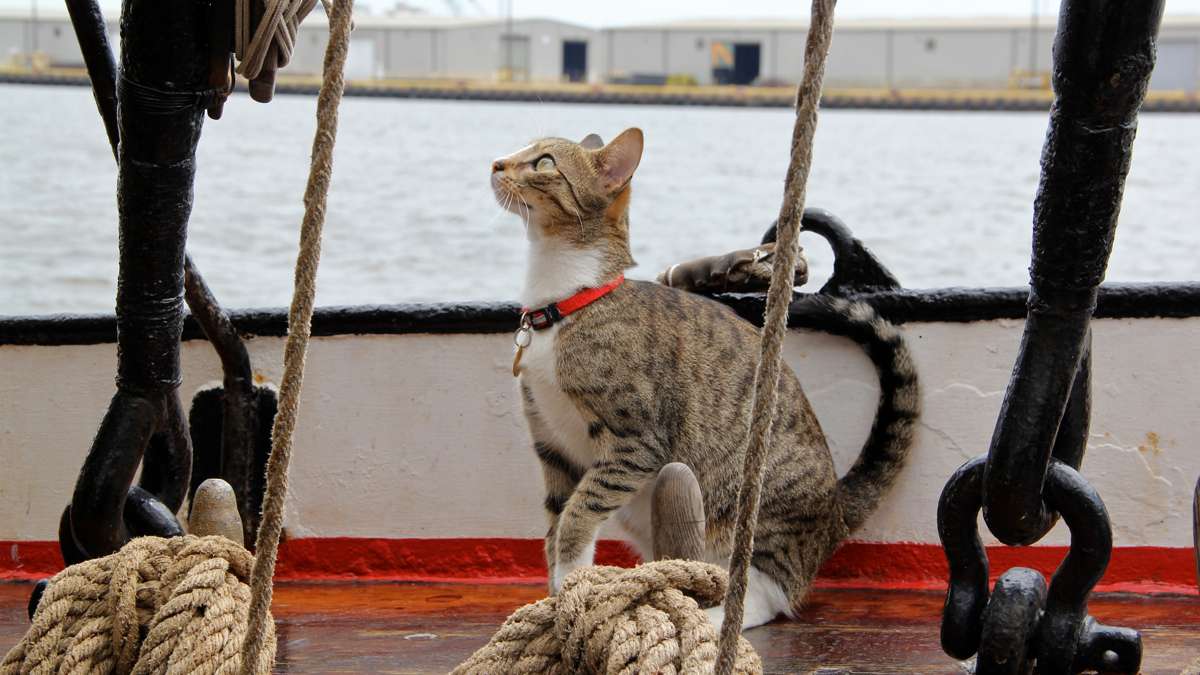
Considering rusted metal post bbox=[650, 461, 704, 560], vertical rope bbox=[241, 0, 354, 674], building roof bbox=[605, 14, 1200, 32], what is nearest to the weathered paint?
rusted metal post bbox=[650, 461, 704, 560]

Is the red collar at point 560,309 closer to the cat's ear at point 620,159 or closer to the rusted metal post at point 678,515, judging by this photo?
the cat's ear at point 620,159

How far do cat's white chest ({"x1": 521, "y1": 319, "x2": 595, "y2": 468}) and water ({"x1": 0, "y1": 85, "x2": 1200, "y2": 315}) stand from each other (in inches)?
26.3

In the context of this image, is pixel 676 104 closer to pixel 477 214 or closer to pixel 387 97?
pixel 387 97

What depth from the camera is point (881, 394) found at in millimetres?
2799

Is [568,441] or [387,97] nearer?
[568,441]

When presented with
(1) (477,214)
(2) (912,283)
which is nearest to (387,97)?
(1) (477,214)

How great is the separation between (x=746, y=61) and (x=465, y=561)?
4666 centimetres

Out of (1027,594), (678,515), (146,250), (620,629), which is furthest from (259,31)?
(1027,594)

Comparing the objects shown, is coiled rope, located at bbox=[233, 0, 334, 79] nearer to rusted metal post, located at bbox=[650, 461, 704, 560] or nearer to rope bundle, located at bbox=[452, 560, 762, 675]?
rope bundle, located at bbox=[452, 560, 762, 675]

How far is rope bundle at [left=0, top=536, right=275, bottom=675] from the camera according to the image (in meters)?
1.37

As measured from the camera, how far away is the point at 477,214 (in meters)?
21.2

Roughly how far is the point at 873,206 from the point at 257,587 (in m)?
22.7

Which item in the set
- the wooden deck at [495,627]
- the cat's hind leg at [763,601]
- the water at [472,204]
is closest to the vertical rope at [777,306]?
the wooden deck at [495,627]

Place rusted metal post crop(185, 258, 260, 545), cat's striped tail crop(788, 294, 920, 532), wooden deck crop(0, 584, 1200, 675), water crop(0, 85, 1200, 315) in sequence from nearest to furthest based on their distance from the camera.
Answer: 1. wooden deck crop(0, 584, 1200, 675)
2. rusted metal post crop(185, 258, 260, 545)
3. cat's striped tail crop(788, 294, 920, 532)
4. water crop(0, 85, 1200, 315)
